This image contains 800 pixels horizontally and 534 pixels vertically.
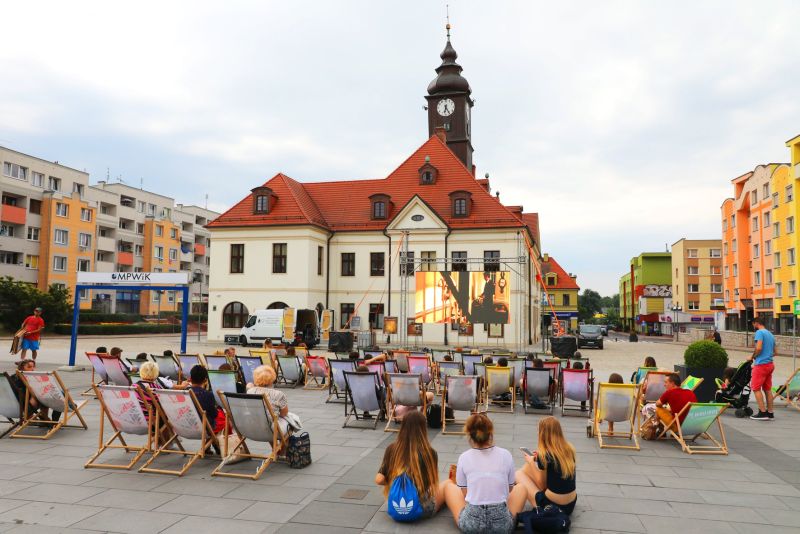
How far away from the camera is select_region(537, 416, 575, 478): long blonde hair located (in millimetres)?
4562

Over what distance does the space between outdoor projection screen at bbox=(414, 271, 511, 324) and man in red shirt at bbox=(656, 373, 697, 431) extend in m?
15.5

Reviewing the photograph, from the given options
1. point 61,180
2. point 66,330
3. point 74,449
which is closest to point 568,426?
point 74,449

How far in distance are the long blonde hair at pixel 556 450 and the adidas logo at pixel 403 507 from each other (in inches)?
45.2

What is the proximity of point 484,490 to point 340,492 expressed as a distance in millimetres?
Answer: 1861

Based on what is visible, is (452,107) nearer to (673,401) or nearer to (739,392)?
(739,392)

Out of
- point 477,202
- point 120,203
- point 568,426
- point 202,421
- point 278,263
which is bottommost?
point 568,426

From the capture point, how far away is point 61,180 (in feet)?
168

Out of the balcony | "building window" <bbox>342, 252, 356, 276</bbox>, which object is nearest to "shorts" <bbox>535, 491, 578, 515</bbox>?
"building window" <bbox>342, 252, 356, 276</bbox>

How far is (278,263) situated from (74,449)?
27.0m

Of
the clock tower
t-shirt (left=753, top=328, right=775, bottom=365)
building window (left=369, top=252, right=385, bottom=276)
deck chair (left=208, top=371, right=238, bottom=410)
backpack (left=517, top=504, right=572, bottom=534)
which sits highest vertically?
the clock tower

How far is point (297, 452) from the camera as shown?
645 centimetres

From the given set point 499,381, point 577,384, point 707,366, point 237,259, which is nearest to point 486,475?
point 577,384

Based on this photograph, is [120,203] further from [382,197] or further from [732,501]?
[732,501]

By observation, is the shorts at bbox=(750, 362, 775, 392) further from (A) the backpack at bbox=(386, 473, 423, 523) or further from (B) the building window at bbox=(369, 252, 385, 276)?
(B) the building window at bbox=(369, 252, 385, 276)
